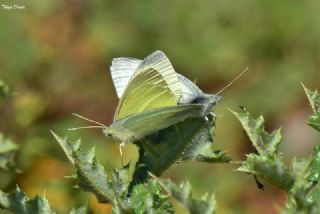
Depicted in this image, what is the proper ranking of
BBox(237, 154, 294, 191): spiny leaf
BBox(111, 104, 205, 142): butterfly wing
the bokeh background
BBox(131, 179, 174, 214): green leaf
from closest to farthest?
BBox(237, 154, 294, 191): spiny leaf → BBox(131, 179, 174, 214): green leaf → BBox(111, 104, 205, 142): butterfly wing → the bokeh background

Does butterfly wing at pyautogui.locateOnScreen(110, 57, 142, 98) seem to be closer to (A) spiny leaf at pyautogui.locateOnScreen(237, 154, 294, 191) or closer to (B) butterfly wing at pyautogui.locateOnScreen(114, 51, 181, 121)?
(B) butterfly wing at pyautogui.locateOnScreen(114, 51, 181, 121)

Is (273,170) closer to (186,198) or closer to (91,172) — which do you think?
(186,198)

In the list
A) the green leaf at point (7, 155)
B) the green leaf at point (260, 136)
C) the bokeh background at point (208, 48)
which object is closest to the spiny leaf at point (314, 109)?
the green leaf at point (260, 136)

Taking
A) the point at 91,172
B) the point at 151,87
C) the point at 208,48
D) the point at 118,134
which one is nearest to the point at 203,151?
the point at 91,172

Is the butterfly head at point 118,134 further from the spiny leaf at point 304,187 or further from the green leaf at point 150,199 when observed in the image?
the spiny leaf at point 304,187

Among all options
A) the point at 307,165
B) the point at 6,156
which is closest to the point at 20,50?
the point at 6,156

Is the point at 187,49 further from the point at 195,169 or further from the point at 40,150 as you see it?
the point at 40,150

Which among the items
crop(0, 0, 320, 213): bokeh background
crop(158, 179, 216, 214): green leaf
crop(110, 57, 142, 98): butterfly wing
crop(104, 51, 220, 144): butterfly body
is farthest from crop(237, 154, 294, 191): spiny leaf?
crop(0, 0, 320, 213): bokeh background
